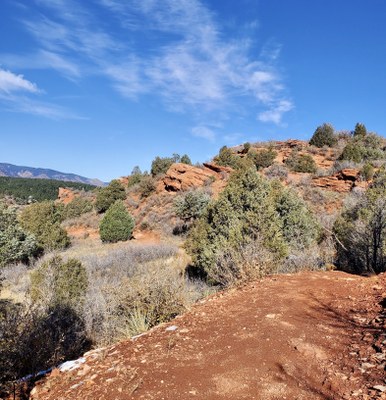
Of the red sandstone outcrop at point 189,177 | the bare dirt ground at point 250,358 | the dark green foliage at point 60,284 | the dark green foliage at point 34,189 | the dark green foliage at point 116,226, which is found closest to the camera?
the bare dirt ground at point 250,358

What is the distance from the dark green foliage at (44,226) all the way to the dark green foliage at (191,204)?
8.88 metres

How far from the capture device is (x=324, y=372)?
2881 mm

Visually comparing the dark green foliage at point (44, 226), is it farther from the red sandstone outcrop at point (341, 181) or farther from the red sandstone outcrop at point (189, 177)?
the red sandstone outcrop at point (341, 181)

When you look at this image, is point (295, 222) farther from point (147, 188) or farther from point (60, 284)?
point (147, 188)

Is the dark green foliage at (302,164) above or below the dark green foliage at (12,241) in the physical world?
above

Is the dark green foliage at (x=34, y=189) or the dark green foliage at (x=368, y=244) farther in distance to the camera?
the dark green foliage at (x=34, y=189)

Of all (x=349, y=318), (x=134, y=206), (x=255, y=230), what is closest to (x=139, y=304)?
(x=349, y=318)

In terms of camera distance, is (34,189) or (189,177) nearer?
(189,177)

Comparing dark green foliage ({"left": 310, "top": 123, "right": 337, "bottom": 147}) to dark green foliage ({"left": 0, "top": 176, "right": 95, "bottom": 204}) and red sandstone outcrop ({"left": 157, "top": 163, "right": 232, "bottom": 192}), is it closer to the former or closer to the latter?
red sandstone outcrop ({"left": 157, "top": 163, "right": 232, "bottom": 192})

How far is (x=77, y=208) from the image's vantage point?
39719mm

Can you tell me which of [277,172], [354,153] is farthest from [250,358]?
[354,153]

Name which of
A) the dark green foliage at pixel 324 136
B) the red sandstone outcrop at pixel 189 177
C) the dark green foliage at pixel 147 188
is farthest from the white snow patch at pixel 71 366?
the dark green foliage at pixel 324 136

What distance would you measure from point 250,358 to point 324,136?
37.5 meters

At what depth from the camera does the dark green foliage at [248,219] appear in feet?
A: 35.2
